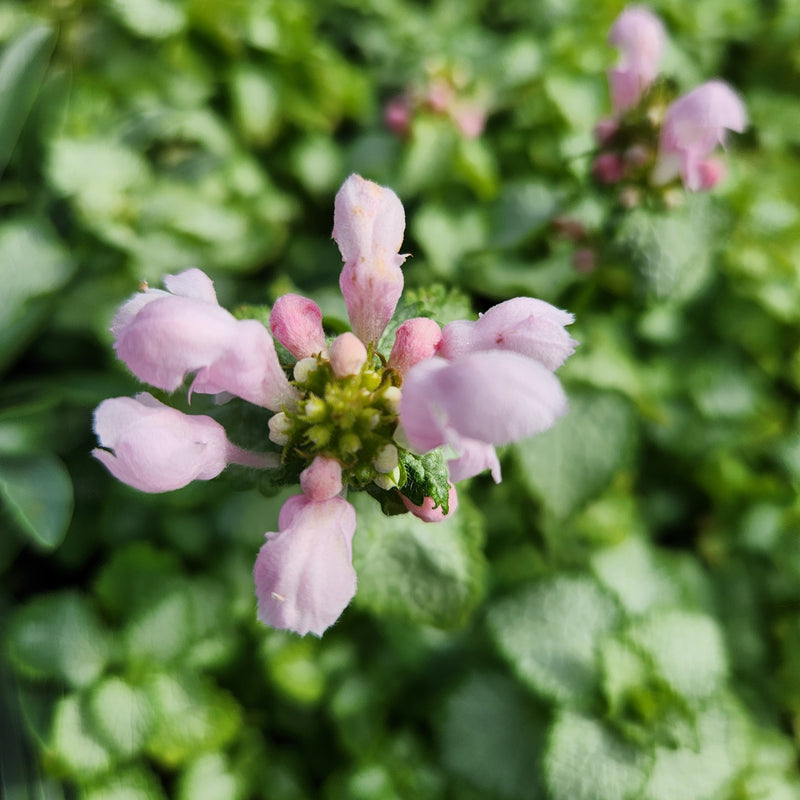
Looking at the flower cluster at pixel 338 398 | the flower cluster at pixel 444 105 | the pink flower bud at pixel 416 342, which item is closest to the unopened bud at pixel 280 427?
the flower cluster at pixel 338 398

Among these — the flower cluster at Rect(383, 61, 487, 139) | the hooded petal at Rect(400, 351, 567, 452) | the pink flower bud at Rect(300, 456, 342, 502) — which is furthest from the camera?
the flower cluster at Rect(383, 61, 487, 139)

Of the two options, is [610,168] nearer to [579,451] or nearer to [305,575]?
[579,451]

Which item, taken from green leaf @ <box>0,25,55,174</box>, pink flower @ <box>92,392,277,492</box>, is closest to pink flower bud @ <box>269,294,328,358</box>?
pink flower @ <box>92,392,277,492</box>

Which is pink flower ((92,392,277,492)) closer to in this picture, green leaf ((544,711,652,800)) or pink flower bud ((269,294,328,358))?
pink flower bud ((269,294,328,358))

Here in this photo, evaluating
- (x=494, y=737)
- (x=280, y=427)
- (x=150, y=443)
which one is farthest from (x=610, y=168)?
(x=494, y=737)

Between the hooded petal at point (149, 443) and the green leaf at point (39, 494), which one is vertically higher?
the hooded petal at point (149, 443)

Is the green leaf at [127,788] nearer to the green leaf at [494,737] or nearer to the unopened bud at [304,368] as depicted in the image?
the green leaf at [494,737]
